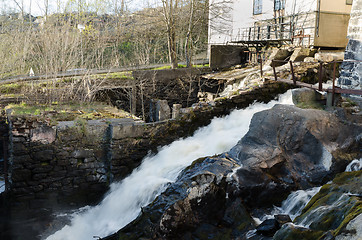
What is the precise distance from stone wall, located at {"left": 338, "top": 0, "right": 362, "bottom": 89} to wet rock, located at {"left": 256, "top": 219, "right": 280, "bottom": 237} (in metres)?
5.06

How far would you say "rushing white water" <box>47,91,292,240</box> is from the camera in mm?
7234

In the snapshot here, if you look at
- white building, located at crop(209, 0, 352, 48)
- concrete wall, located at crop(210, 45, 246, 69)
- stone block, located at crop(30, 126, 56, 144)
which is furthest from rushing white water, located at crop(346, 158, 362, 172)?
concrete wall, located at crop(210, 45, 246, 69)

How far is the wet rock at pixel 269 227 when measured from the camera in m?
5.24

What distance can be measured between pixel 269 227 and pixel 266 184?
4.30 feet

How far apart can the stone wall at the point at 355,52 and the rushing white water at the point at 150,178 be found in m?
1.98

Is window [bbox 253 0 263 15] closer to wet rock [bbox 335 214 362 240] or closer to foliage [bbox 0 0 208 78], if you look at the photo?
foliage [bbox 0 0 208 78]

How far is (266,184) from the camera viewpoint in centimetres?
649

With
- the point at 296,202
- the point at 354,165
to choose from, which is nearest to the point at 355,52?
the point at 354,165

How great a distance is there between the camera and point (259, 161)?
6.71 metres

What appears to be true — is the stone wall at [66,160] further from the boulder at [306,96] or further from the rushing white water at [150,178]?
the boulder at [306,96]

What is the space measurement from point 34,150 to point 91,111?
2.38 metres

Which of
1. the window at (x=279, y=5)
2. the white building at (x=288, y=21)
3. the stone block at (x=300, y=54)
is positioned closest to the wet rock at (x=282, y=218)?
the stone block at (x=300, y=54)

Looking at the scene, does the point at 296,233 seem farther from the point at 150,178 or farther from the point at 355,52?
the point at 355,52

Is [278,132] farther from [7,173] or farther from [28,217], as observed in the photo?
[7,173]
